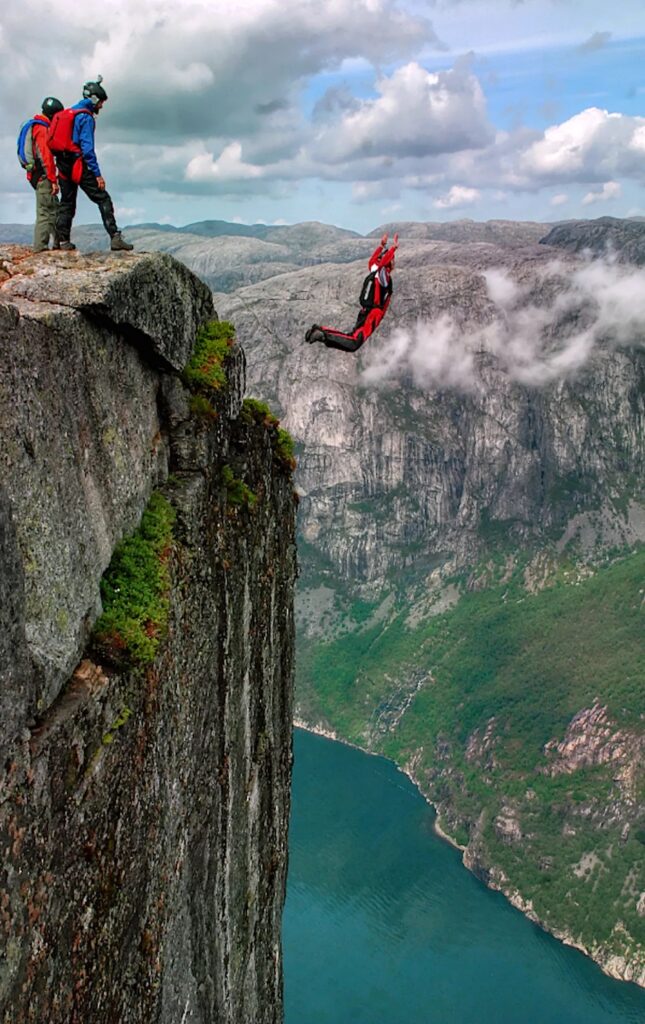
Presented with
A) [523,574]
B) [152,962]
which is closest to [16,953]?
[152,962]

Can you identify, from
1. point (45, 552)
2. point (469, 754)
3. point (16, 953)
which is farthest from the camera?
point (469, 754)

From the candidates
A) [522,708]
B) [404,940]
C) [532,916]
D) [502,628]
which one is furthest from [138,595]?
[502,628]

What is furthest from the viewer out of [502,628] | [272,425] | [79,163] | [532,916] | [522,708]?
[502,628]

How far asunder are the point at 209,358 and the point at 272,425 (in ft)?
8.05

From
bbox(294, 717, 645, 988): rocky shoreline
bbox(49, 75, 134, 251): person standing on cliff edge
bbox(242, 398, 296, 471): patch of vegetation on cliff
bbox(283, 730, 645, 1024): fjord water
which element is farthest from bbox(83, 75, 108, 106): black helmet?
bbox(294, 717, 645, 988): rocky shoreline

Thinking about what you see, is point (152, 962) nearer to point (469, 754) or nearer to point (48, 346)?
point (48, 346)

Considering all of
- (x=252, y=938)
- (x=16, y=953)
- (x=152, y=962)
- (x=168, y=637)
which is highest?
(x=168, y=637)

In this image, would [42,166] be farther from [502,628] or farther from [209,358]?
[502,628]

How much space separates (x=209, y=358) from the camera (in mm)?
10055

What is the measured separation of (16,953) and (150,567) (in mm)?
3470

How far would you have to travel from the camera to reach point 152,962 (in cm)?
784

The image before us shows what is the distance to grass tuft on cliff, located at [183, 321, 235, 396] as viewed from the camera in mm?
9734

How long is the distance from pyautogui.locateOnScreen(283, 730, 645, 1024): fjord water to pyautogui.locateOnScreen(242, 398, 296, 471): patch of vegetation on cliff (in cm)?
7123

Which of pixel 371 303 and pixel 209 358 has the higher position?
pixel 371 303
